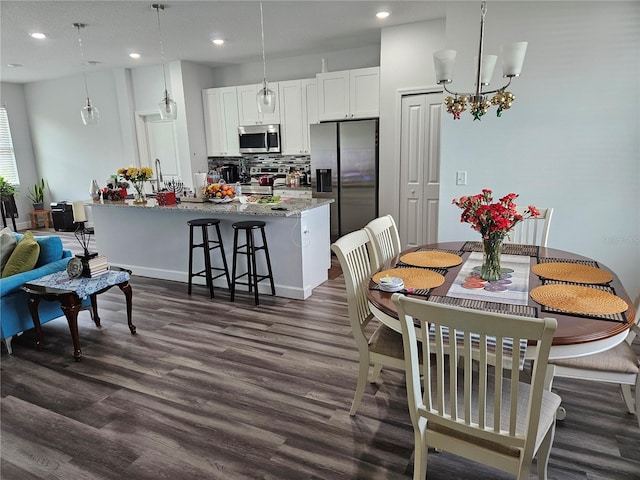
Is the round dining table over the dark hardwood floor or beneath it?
over

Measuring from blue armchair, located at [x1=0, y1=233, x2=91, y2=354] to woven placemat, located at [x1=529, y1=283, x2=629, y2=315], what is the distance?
3.52m

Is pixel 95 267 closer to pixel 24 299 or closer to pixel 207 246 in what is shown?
pixel 24 299

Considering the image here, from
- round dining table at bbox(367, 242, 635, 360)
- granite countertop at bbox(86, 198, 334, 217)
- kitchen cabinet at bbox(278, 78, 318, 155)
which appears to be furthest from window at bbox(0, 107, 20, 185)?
round dining table at bbox(367, 242, 635, 360)

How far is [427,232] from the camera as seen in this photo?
5.22 meters

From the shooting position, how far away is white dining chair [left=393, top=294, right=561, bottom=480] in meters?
1.22

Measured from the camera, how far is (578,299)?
176 centimetres

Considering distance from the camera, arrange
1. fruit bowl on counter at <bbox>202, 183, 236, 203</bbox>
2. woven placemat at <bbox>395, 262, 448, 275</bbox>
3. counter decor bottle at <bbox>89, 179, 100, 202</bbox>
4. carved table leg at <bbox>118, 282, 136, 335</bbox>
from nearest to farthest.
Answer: woven placemat at <bbox>395, 262, 448, 275</bbox> → carved table leg at <bbox>118, 282, 136, 335</bbox> → fruit bowl on counter at <bbox>202, 183, 236, 203</bbox> → counter decor bottle at <bbox>89, 179, 100, 202</bbox>

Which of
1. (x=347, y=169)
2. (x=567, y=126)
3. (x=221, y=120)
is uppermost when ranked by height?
(x=221, y=120)

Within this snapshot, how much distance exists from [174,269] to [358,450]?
346 cm

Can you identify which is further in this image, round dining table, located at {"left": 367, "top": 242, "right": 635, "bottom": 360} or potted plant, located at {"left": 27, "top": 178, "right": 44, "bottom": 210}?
potted plant, located at {"left": 27, "top": 178, "right": 44, "bottom": 210}

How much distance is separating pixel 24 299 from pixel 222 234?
1.86 meters

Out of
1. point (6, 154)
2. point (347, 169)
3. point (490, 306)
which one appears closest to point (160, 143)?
point (6, 154)

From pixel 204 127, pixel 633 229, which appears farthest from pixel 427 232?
pixel 204 127

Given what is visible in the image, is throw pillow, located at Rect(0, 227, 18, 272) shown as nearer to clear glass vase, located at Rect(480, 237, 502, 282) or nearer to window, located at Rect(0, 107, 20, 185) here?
clear glass vase, located at Rect(480, 237, 502, 282)
